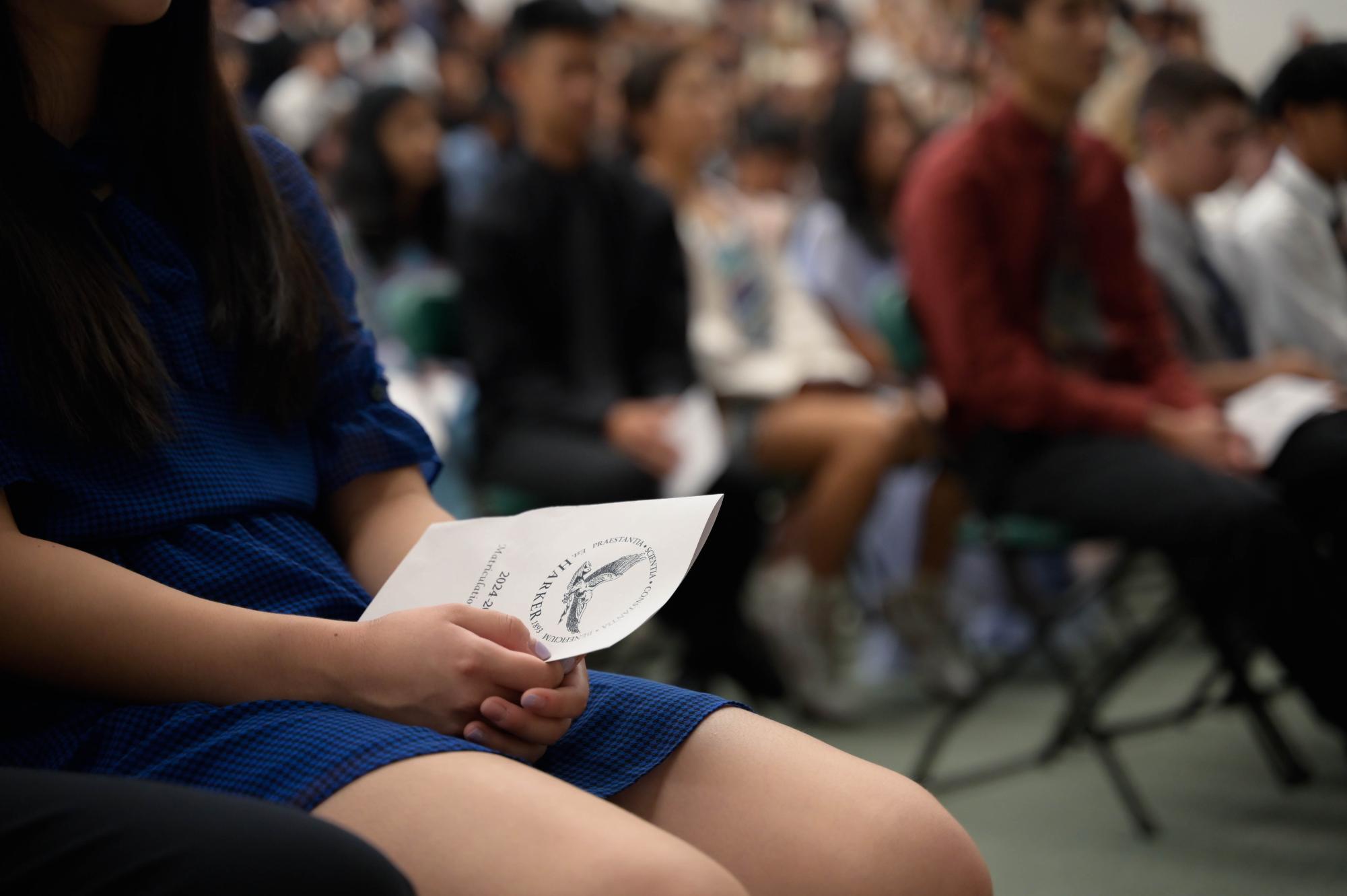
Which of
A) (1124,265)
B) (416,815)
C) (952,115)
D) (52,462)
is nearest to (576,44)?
(1124,265)

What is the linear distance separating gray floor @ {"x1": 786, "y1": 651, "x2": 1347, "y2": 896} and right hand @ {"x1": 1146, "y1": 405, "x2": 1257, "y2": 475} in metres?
0.60

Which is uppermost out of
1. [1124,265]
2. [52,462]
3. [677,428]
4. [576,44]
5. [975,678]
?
[576,44]

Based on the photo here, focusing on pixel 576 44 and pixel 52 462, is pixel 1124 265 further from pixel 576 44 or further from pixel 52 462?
pixel 52 462

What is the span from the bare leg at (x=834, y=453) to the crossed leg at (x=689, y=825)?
2.16 meters

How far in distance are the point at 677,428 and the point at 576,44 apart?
3.07 feet

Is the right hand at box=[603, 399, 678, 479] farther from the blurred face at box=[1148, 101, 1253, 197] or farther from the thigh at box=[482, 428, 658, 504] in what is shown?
the blurred face at box=[1148, 101, 1253, 197]

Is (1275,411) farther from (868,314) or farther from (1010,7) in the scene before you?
(868,314)

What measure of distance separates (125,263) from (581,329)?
73.7 inches

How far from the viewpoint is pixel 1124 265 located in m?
2.60

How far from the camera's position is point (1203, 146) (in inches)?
120

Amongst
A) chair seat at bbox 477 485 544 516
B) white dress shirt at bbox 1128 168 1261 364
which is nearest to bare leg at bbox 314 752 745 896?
chair seat at bbox 477 485 544 516

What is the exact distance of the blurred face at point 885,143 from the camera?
396cm

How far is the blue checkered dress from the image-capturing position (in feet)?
2.81

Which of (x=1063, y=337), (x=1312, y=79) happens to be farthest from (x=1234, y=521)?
(x=1312, y=79)
